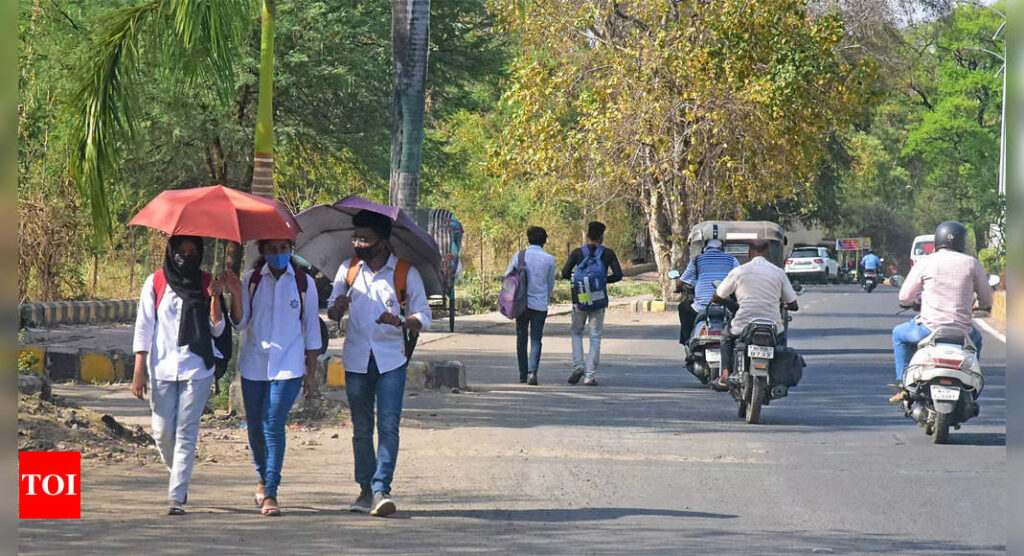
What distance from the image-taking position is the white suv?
210 ft

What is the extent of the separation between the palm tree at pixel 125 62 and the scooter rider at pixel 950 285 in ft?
20.7

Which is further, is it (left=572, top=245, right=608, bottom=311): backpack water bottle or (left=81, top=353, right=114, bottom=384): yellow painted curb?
(left=572, top=245, right=608, bottom=311): backpack water bottle

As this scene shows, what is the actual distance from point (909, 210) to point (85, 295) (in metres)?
86.4

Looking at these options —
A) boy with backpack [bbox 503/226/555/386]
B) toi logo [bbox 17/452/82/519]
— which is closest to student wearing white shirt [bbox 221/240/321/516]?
toi logo [bbox 17/452/82/519]

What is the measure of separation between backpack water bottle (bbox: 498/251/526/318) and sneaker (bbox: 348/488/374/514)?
7879 mm

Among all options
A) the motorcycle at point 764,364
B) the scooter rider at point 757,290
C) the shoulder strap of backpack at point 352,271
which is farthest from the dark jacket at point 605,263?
the shoulder strap of backpack at point 352,271

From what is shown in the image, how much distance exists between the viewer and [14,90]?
353 centimetres

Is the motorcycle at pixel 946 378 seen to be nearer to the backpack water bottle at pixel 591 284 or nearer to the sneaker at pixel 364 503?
the backpack water bottle at pixel 591 284

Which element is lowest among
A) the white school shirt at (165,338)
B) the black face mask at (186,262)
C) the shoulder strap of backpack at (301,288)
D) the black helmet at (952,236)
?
the white school shirt at (165,338)

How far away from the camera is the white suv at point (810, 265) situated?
2522 inches

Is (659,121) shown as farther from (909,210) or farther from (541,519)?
(909,210)

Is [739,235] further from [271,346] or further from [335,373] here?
[271,346]

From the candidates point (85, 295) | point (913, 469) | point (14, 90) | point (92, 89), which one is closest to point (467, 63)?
point (85, 295)

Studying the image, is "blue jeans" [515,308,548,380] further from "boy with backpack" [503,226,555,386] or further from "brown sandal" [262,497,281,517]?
"brown sandal" [262,497,281,517]
